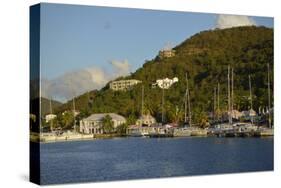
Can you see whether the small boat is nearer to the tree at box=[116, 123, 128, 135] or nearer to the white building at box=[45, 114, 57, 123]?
the tree at box=[116, 123, 128, 135]

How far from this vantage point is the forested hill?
15.5m

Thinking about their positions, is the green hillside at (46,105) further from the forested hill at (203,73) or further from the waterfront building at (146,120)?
the waterfront building at (146,120)

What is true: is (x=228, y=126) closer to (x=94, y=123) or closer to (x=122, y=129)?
(x=122, y=129)

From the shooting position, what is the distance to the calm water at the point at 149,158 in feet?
47.5

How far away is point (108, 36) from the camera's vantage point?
592 inches

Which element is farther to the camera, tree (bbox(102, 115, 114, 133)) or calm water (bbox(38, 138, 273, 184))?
tree (bbox(102, 115, 114, 133))

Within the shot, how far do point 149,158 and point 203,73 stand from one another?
224 centimetres

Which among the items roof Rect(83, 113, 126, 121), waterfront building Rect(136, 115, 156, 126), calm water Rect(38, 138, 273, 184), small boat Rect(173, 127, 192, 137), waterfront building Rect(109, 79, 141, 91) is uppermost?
waterfront building Rect(109, 79, 141, 91)

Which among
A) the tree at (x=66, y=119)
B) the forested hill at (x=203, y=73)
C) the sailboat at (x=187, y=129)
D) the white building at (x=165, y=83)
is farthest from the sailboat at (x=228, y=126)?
the tree at (x=66, y=119)

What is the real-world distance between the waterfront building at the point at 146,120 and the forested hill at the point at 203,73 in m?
0.10

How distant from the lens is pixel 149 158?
50.4ft

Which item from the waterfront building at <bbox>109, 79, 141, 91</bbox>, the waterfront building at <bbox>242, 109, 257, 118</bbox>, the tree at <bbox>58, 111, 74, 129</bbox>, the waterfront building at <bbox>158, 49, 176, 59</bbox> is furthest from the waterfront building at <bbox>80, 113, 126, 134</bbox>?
the waterfront building at <bbox>242, 109, 257, 118</bbox>

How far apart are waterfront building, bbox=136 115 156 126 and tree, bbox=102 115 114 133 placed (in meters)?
0.63

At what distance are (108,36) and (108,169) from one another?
2.54 metres
